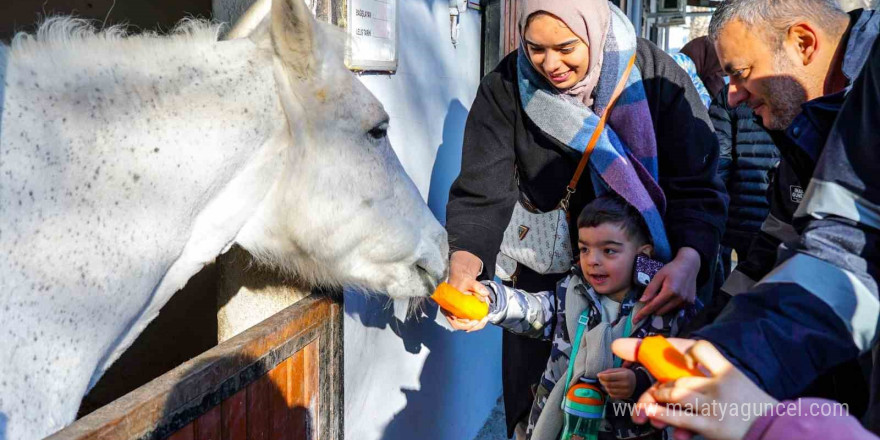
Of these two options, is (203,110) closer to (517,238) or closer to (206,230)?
(206,230)

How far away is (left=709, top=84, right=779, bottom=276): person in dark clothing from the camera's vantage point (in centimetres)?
330

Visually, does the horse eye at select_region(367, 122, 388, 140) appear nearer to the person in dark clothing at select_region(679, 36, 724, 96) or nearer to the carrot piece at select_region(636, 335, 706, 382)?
the carrot piece at select_region(636, 335, 706, 382)

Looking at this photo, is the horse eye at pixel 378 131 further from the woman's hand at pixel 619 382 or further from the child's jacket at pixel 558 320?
the woman's hand at pixel 619 382

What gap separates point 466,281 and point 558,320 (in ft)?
1.16

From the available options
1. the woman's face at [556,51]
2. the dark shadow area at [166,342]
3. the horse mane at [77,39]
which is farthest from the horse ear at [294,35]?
the dark shadow area at [166,342]

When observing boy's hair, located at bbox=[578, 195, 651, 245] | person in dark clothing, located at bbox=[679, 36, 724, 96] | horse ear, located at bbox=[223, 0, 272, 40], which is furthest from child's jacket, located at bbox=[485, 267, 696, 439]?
person in dark clothing, located at bbox=[679, 36, 724, 96]

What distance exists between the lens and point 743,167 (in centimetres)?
340

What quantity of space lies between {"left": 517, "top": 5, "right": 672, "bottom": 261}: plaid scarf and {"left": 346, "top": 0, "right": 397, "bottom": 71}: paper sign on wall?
61cm

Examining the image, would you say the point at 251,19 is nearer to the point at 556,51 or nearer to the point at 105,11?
the point at 556,51

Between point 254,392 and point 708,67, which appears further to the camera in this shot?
point 708,67

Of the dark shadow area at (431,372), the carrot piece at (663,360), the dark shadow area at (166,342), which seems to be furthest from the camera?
the dark shadow area at (166,342)

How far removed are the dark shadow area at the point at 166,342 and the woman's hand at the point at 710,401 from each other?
284cm

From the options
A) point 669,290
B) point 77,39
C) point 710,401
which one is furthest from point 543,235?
point 77,39

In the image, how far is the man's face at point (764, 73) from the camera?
1777 mm
